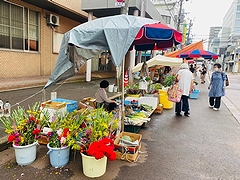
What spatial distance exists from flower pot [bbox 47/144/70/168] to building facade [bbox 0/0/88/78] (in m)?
8.30

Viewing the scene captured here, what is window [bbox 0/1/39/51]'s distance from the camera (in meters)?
9.55

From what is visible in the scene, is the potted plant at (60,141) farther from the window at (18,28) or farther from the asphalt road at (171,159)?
the window at (18,28)

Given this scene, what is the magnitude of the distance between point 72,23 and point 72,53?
12.7 meters

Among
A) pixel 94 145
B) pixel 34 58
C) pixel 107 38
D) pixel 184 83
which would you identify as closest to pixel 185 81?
pixel 184 83

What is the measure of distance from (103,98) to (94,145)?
7.14 feet

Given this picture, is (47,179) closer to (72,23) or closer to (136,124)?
(136,124)

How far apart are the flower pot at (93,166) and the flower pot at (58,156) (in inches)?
16.3

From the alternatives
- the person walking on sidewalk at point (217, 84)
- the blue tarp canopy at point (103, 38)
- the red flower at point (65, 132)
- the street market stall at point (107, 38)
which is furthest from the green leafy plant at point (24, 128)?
the person walking on sidewalk at point (217, 84)

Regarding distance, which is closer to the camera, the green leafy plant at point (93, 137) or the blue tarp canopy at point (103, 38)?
the green leafy plant at point (93, 137)

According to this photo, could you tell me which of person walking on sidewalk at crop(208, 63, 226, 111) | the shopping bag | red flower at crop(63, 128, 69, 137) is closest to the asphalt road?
red flower at crop(63, 128, 69, 137)

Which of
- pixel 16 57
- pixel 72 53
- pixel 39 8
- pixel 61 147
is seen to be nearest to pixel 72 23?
pixel 39 8

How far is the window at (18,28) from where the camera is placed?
9.55 metres

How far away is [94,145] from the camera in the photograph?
9.05 ft

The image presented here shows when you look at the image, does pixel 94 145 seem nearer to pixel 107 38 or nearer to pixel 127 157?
pixel 127 157
